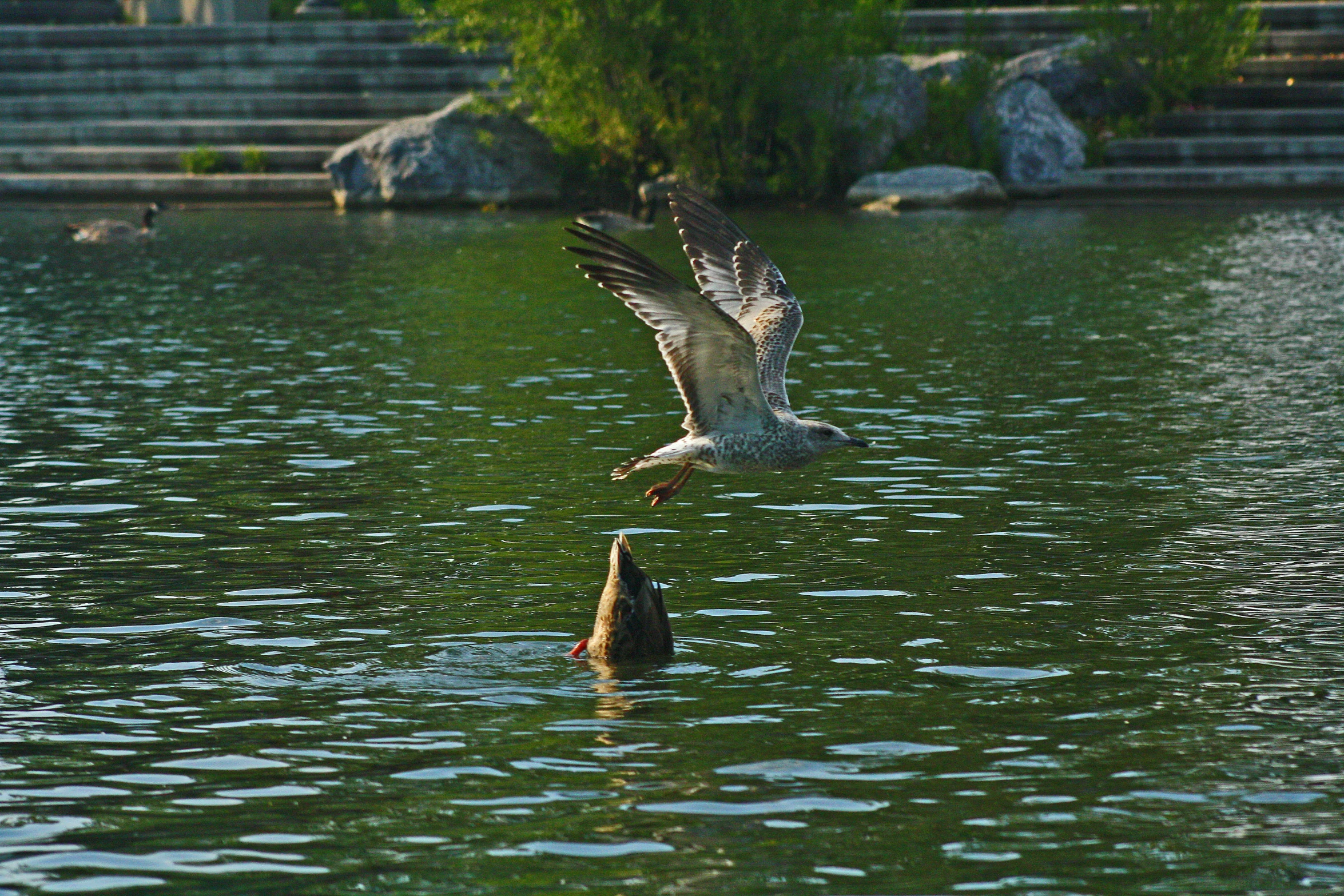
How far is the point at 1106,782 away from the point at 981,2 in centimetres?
3989

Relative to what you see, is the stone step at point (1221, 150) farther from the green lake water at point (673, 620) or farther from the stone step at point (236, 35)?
the stone step at point (236, 35)

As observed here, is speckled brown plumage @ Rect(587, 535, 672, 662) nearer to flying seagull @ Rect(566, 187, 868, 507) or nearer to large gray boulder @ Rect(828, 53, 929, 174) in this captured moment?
flying seagull @ Rect(566, 187, 868, 507)

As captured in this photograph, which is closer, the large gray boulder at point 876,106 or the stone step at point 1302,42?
the large gray boulder at point 876,106

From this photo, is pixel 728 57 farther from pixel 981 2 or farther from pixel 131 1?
pixel 131 1

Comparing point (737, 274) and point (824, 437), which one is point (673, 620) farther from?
point (737, 274)

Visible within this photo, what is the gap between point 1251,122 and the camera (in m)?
37.3

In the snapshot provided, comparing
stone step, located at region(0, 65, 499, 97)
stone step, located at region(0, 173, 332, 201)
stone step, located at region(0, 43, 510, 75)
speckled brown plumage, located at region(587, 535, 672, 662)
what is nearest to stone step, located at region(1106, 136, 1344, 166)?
stone step, located at region(0, 65, 499, 97)

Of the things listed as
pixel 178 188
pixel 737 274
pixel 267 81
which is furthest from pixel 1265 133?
pixel 737 274

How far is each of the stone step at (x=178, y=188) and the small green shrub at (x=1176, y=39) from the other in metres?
17.7

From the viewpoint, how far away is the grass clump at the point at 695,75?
35719 millimetres

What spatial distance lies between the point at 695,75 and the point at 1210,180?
35.2 ft

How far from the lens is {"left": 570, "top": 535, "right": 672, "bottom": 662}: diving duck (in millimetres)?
8414

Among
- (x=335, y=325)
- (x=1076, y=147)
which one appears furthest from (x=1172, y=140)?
(x=335, y=325)

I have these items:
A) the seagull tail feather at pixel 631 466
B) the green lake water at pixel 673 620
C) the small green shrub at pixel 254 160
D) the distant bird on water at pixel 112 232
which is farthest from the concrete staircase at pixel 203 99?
the seagull tail feather at pixel 631 466
